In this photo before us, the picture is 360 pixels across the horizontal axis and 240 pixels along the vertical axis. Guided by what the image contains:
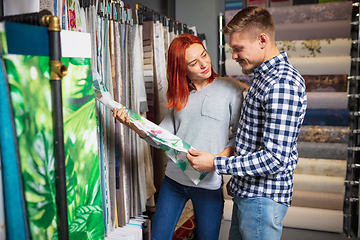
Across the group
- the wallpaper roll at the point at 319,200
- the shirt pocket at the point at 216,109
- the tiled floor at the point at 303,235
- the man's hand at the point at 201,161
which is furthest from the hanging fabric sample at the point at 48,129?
the wallpaper roll at the point at 319,200

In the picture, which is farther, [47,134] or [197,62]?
[197,62]

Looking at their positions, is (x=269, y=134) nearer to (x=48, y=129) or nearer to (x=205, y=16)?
(x=48, y=129)

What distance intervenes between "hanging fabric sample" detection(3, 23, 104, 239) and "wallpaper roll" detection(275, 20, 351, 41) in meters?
2.62

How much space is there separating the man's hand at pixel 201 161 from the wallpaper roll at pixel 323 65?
2025mm

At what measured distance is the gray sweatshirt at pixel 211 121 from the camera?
4.92 feet

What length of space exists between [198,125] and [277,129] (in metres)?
0.51

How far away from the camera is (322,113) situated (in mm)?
2906

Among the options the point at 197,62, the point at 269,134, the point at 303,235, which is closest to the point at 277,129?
the point at 269,134

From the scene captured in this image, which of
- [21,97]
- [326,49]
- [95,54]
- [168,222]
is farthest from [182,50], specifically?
[326,49]

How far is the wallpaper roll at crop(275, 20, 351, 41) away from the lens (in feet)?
9.23

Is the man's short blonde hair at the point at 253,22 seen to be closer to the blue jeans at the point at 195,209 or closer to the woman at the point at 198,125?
the woman at the point at 198,125

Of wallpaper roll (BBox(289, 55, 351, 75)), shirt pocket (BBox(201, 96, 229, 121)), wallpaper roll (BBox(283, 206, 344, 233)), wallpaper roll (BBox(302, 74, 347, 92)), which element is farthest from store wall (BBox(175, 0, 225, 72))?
shirt pocket (BBox(201, 96, 229, 121))

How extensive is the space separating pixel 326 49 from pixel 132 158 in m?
2.13

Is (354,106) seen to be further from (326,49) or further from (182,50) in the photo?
(182,50)
